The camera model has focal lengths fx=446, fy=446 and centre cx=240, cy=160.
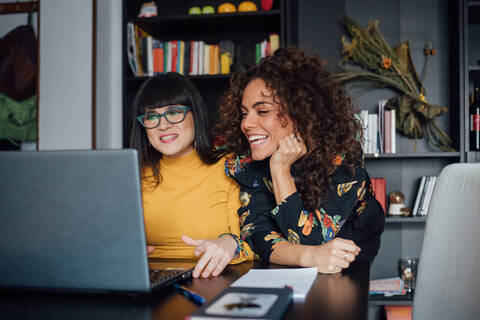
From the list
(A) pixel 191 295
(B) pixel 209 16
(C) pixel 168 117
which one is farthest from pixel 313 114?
(B) pixel 209 16

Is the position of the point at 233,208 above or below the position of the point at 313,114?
below

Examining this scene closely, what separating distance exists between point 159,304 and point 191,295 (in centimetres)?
6

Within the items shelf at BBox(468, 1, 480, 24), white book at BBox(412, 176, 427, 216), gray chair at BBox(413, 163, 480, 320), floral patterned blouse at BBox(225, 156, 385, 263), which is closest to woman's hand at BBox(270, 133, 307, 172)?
floral patterned blouse at BBox(225, 156, 385, 263)

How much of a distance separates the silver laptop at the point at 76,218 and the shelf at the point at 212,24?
2142mm

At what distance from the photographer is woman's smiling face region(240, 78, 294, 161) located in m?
1.45

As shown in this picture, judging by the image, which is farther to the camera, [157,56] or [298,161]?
[157,56]

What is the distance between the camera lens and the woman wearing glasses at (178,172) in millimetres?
1456

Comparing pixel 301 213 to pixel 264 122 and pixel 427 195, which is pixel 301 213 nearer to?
pixel 264 122

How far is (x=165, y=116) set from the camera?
1.53 m

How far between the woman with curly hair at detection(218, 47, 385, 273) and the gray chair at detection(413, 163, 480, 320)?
1.11ft

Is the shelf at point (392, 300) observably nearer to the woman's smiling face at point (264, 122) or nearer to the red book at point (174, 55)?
the woman's smiling face at point (264, 122)

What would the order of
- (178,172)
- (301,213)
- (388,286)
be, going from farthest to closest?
(388,286), (178,172), (301,213)

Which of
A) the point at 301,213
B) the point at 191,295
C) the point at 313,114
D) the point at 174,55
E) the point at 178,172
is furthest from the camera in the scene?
the point at 174,55

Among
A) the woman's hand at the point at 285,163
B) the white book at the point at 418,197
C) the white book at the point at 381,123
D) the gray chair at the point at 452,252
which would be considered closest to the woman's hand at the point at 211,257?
the woman's hand at the point at 285,163
